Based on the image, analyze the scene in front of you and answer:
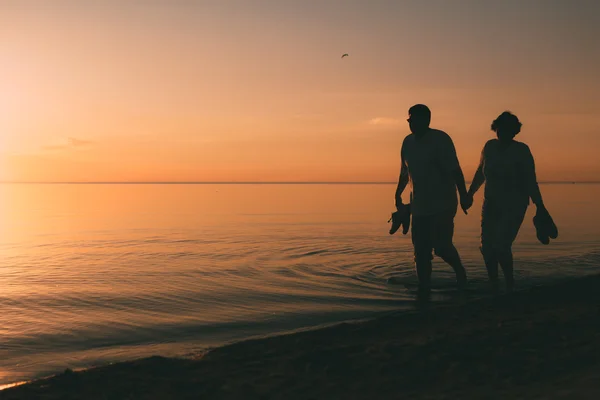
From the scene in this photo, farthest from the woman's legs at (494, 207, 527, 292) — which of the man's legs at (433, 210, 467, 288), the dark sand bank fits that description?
the dark sand bank

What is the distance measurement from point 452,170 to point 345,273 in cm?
386

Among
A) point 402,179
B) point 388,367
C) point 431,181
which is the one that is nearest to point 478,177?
point 431,181

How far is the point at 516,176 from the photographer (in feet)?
22.5

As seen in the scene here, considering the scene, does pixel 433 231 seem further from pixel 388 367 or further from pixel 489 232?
pixel 388 367

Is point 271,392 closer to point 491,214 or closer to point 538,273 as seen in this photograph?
point 491,214

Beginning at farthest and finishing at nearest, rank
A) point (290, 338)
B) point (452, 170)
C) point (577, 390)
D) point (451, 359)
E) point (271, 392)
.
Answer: point (452, 170) < point (290, 338) < point (451, 359) < point (271, 392) < point (577, 390)

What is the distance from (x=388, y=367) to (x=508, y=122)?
4.09 m

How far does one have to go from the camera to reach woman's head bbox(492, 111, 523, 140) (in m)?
6.84

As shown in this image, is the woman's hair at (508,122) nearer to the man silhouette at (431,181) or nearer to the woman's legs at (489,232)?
the man silhouette at (431,181)

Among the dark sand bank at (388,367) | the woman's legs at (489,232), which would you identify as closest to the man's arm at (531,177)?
the woman's legs at (489,232)

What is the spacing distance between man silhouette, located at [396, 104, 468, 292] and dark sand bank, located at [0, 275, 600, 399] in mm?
1743

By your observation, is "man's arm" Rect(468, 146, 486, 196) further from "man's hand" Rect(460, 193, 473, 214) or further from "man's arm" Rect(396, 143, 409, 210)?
"man's arm" Rect(396, 143, 409, 210)

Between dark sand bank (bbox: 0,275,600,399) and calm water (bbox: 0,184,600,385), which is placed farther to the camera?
calm water (bbox: 0,184,600,385)

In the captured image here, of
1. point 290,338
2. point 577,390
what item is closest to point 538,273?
point 290,338
